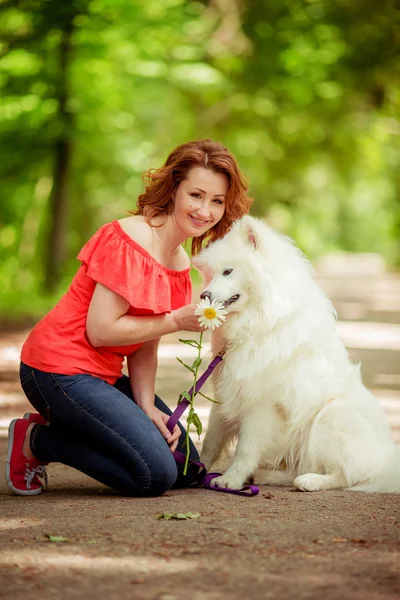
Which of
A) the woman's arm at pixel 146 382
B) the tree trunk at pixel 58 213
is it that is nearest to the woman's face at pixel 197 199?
the woman's arm at pixel 146 382

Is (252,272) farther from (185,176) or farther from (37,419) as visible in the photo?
(37,419)

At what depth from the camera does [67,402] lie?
4156 mm

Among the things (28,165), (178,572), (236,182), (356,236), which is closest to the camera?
(178,572)

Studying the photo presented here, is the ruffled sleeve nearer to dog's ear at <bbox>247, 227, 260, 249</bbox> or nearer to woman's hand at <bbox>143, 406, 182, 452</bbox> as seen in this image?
dog's ear at <bbox>247, 227, 260, 249</bbox>

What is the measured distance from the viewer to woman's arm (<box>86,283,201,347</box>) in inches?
164

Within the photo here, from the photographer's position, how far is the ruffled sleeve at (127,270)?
13.6 ft

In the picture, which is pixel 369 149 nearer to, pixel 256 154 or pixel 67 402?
pixel 256 154

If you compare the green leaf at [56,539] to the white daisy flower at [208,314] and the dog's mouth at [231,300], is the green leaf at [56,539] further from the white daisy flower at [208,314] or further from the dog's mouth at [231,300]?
the dog's mouth at [231,300]

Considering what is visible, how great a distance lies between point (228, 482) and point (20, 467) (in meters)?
1.07

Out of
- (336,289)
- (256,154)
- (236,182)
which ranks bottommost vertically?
(336,289)

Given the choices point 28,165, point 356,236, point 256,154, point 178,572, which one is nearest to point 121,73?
point 28,165

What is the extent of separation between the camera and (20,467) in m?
4.38

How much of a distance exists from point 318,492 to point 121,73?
493 inches

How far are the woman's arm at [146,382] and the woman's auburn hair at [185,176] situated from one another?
70 cm
